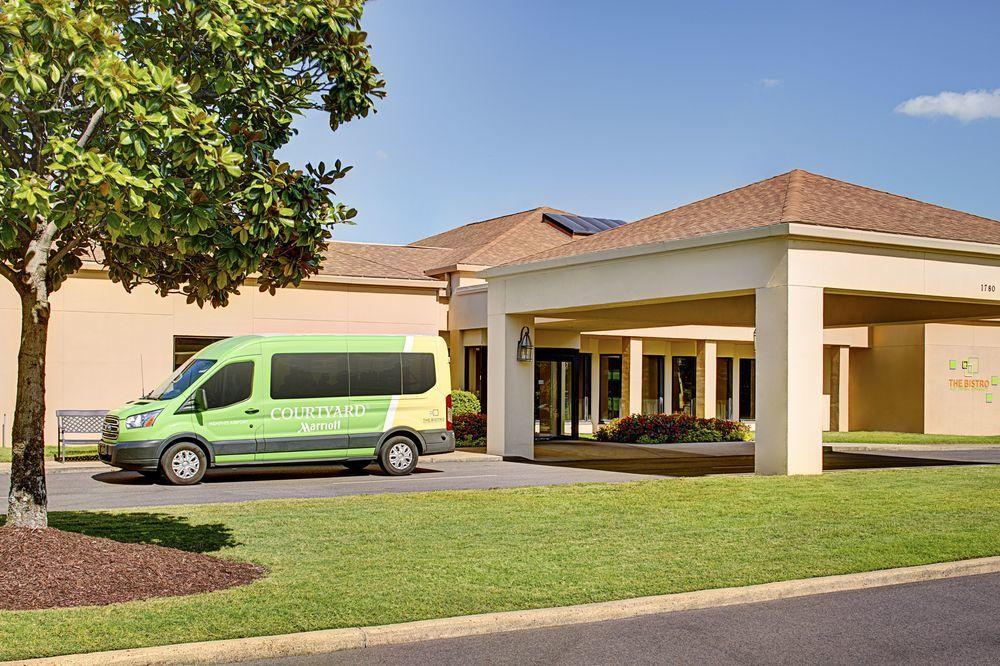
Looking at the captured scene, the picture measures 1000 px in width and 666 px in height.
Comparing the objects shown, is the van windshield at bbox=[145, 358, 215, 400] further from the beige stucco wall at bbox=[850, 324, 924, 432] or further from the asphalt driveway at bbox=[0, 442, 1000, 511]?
the beige stucco wall at bbox=[850, 324, 924, 432]

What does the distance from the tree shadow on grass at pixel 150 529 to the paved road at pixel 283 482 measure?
1410mm

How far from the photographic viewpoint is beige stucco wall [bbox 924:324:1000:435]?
37.3 metres

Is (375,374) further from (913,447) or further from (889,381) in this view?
(889,381)

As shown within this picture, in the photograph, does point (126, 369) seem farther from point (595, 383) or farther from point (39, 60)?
point (39, 60)

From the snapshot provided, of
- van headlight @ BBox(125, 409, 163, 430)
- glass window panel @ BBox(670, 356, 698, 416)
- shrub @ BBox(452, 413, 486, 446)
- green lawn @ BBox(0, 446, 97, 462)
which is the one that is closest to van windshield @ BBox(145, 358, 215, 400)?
van headlight @ BBox(125, 409, 163, 430)

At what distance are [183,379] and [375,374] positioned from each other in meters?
3.38

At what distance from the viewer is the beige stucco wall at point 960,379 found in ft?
122

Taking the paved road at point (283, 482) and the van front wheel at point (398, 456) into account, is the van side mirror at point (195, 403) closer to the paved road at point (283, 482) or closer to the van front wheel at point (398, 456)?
the paved road at point (283, 482)

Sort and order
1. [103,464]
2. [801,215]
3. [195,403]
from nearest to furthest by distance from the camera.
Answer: [195,403] → [801,215] → [103,464]

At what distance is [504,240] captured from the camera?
3469 cm

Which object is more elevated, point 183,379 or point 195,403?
point 183,379

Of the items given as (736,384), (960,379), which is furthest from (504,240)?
(960,379)

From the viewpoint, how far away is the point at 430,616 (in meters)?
7.73

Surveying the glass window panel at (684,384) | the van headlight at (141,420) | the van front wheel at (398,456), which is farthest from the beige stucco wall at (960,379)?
the van headlight at (141,420)
